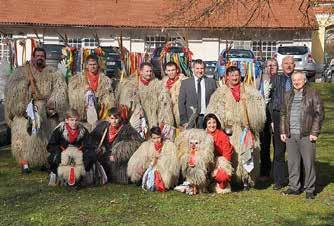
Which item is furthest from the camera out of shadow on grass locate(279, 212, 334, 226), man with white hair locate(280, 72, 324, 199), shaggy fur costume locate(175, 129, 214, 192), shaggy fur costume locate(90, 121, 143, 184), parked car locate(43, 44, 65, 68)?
parked car locate(43, 44, 65, 68)

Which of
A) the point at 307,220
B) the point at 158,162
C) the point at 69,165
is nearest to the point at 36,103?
the point at 69,165

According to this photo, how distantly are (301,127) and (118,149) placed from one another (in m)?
2.57

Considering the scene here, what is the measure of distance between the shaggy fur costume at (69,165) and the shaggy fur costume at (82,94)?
3.06 ft

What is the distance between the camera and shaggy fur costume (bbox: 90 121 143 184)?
28.9 feet

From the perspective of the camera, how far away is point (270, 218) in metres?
7.04

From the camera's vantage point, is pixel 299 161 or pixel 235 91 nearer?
pixel 299 161

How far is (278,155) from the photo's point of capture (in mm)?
8742

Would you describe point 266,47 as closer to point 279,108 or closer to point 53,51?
point 53,51

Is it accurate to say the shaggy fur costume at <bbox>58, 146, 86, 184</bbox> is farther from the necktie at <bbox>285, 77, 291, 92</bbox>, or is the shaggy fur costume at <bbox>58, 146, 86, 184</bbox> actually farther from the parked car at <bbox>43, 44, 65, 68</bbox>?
the parked car at <bbox>43, 44, 65, 68</bbox>

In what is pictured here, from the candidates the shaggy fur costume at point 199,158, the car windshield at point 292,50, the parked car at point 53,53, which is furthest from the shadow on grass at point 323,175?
the car windshield at point 292,50

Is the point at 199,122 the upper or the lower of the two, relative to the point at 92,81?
lower

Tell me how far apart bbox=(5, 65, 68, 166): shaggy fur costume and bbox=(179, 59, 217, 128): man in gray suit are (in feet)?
6.14

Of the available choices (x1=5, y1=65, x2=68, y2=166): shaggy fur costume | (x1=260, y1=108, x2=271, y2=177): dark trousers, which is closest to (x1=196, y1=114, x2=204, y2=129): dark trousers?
(x1=260, y1=108, x2=271, y2=177): dark trousers

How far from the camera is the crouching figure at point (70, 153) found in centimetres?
852
